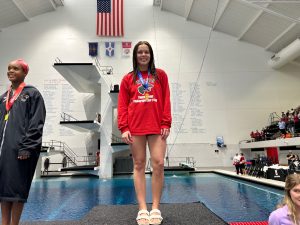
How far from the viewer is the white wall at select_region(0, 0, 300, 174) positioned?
15789 millimetres

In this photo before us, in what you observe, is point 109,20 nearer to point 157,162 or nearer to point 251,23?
point 251,23

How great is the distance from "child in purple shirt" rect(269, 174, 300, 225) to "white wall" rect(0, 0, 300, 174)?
14.0 m

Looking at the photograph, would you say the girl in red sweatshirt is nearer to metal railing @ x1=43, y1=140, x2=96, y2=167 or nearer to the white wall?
the white wall

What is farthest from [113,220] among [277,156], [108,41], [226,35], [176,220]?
[226,35]

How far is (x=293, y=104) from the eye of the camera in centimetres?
1628

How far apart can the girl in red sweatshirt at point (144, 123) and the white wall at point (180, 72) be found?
13.4 meters

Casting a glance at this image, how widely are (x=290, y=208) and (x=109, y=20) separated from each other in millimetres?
17132

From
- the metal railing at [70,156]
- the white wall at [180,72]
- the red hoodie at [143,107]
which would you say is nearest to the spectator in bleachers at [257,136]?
the white wall at [180,72]

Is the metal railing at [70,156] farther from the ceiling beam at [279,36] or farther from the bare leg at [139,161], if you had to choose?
the bare leg at [139,161]

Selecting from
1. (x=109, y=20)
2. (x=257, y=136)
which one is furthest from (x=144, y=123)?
(x=109, y=20)

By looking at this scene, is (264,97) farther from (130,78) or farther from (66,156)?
(130,78)

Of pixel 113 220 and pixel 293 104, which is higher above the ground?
pixel 293 104

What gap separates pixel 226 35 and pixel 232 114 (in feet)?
18.6

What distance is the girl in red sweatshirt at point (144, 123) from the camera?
2.27 m
